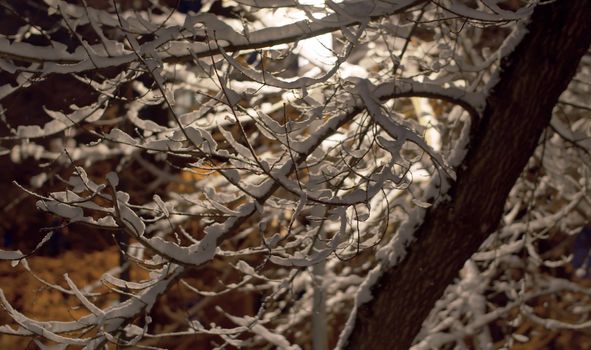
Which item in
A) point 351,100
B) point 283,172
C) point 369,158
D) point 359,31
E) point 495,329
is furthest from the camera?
point 495,329

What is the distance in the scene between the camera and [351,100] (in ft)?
13.0

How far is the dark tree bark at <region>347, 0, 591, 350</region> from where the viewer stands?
423 cm

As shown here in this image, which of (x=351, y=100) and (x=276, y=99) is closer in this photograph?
(x=351, y=100)

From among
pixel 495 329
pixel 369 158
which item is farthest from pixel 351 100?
pixel 495 329

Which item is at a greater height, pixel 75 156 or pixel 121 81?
pixel 75 156

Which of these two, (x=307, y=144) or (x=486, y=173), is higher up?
(x=486, y=173)

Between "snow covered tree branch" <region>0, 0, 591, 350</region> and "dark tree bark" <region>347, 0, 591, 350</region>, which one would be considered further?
"dark tree bark" <region>347, 0, 591, 350</region>

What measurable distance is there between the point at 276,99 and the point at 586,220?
319 cm

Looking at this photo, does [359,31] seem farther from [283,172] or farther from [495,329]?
[495,329]

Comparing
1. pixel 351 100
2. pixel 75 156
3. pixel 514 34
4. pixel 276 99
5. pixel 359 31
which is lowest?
pixel 359 31

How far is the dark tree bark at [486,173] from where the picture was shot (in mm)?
4234

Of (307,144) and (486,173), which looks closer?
(307,144)

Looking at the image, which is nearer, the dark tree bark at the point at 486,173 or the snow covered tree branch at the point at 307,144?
the snow covered tree branch at the point at 307,144

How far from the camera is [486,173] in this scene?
14.2ft
